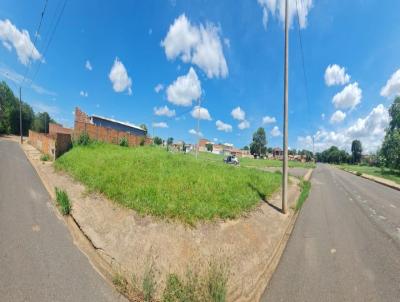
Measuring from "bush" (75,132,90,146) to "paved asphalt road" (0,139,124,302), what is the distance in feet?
39.9

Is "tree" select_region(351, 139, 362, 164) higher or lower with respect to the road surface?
higher

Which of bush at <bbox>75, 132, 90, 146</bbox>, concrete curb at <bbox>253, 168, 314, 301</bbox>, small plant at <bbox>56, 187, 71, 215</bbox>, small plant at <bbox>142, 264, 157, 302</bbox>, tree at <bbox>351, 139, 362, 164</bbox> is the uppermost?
tree at <bbox>351, 139, 362, 164</bbox>

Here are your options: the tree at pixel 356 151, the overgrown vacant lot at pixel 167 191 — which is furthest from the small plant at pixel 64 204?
the tree at pixel 356 151

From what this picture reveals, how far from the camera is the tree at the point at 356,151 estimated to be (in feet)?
357

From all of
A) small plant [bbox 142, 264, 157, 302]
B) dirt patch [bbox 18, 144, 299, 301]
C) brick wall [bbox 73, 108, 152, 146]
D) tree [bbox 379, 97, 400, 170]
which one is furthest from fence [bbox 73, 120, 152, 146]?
tree [bbox 379, 97, 400, 170]

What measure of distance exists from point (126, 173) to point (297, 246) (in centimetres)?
701

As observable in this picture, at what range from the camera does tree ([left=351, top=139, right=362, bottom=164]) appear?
109 metres

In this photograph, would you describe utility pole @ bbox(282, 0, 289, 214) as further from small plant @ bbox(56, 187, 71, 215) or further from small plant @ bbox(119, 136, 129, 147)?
small plant @ bbox(119, 136, 129, 147)

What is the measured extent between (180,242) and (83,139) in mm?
16922

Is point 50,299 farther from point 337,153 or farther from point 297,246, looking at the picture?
point 337,153

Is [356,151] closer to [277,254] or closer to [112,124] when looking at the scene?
[112,124]

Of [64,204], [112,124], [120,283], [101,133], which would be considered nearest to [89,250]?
[120,283]

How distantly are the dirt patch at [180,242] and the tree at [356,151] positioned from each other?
131 m

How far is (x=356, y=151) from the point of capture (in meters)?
109
